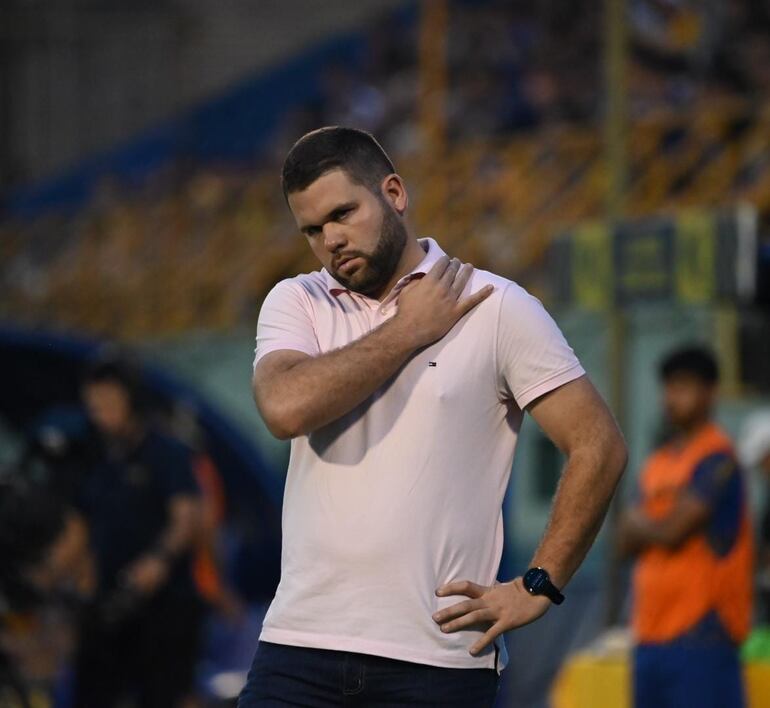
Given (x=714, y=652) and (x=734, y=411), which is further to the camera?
(x=734, y=411)

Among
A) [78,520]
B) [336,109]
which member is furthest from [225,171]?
[78,520]

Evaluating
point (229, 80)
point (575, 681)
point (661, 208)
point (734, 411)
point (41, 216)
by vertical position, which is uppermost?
point (229, 80)

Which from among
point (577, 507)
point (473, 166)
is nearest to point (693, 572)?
point (577, 507)

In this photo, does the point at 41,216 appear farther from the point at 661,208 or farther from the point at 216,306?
the point at 661,208

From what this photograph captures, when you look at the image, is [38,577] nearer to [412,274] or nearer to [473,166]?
[412,274]

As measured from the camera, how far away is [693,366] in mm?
7211

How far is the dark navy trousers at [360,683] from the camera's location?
3.82 meters

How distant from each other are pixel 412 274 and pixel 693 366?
134 inches

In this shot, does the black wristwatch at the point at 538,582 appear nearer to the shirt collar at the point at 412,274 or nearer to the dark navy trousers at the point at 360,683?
the dark navy trousers at the point at 360,683

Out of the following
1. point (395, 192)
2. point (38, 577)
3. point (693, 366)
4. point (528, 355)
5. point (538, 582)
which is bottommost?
point (538, 582)

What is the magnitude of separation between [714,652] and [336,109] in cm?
1427

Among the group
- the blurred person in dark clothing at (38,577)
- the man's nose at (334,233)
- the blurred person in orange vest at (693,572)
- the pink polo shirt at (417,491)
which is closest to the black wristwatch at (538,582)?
the pink polo shirt at (417,491)

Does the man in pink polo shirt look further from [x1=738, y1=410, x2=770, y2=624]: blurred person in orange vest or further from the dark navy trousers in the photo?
[x1=738, y1=410, x2=770, y2=624]: blurred person in orange vest

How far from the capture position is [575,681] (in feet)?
26.8
